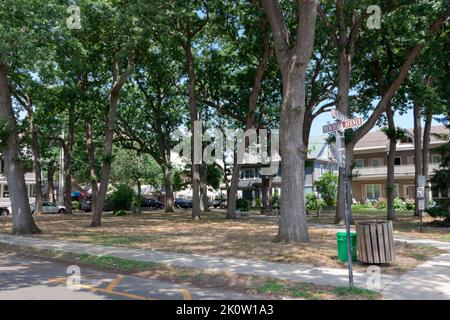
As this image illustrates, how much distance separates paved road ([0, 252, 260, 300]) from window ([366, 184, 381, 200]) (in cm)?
4626

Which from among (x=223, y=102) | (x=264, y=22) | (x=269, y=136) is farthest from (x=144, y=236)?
(x=269, y=136)

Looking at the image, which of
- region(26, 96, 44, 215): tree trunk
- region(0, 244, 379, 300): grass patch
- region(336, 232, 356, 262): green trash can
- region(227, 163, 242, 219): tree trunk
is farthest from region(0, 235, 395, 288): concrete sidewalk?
region(26, 96, 44, 215): tree trunk

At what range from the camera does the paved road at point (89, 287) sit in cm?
774

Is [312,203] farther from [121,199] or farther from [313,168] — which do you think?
A: [121,199]

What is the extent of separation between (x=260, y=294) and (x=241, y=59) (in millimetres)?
21899

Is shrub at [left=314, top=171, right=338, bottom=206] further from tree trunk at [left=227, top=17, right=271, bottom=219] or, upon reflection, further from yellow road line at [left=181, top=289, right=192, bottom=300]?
yellow road line at [left=181, top=289, right=192, bottom=300]

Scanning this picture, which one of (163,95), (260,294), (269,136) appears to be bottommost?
(260,294)

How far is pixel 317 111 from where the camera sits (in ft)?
100

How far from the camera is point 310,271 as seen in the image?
982 centimetres

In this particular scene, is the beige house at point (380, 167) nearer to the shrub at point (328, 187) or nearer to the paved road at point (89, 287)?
the shrub at point (328, 187)

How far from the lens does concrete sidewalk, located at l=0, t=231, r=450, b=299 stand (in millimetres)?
8156

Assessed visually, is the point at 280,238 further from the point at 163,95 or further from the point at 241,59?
the point at 163,95

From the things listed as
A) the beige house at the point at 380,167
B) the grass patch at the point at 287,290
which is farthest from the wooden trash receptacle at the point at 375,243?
the beige house at the point at 380,167

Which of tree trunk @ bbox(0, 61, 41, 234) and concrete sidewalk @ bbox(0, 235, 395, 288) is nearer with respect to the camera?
concrete sidewalk @ bbox(0, 235, 395, 288)
